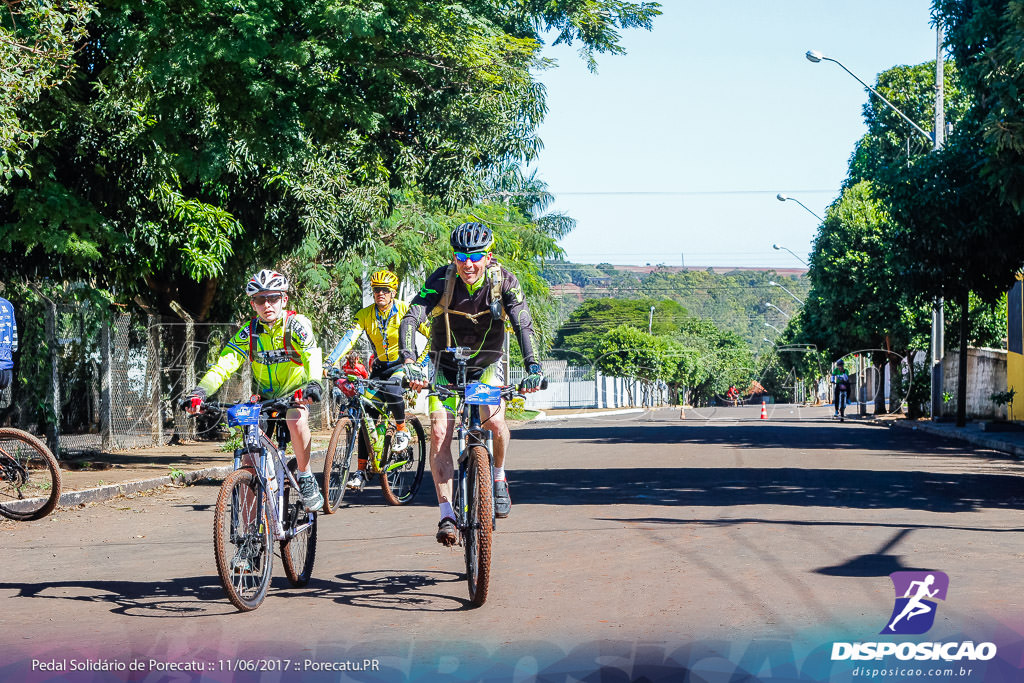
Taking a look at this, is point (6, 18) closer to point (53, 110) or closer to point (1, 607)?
point (53, 110)

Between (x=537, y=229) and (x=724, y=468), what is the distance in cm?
1803

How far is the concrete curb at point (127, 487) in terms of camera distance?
38.1ft

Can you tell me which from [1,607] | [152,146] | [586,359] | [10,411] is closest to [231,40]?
[152,146]

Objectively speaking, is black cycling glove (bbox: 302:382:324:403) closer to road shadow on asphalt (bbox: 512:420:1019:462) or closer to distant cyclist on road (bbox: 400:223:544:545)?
distant cyclist on road (bbox: 400:223:544:545)

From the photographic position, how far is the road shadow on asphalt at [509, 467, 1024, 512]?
A: 11.4 meters

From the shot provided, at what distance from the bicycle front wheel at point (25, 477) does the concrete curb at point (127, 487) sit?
2.15 feet

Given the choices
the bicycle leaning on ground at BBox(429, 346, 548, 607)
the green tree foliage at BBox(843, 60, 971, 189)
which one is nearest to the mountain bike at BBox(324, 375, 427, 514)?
the bicycle leaning on ground at BBox(429, 346, 548, 607)

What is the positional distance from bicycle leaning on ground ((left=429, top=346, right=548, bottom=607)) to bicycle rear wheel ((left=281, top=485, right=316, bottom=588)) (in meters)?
0.86

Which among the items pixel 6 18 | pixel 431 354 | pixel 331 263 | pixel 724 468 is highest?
pixel 6 18

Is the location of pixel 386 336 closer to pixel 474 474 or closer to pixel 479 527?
pixel 474 474

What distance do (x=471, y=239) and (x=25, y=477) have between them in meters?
5.31

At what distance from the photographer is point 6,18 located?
1201cm

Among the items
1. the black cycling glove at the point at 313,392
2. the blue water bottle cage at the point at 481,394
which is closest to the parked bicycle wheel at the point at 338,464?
the black cycling glove at the point at 313,392

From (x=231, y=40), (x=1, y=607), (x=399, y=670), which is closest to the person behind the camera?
(x=399, y=670)
